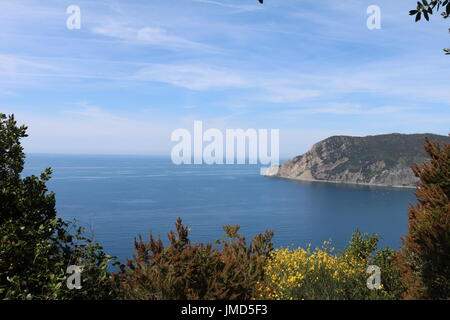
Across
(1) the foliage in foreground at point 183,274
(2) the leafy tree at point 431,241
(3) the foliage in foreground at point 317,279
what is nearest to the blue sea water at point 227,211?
(3) the foliage in foreground at point 317,279

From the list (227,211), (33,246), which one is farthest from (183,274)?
(227,211)

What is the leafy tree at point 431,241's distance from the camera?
1205cm

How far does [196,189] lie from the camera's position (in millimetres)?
169500

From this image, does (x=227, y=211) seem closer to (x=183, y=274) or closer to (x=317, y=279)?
(x=317, y=279)

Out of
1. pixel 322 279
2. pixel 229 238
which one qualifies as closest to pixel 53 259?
pixel 229 238

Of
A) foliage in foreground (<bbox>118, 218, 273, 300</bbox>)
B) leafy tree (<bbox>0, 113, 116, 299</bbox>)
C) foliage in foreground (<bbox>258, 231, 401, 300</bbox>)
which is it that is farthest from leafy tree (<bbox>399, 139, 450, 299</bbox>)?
leafy tree (<bbox>0, 113, 116, 299</bbox>)

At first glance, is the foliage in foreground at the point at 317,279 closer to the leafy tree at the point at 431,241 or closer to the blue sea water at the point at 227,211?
the leafy tree at the point at 431,241

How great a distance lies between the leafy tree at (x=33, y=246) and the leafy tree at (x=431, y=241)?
9.84 meters

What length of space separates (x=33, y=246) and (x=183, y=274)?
9.17 ft

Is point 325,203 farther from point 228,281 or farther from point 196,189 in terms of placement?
point 228,281

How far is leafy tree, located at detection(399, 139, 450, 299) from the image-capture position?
12.1 metres

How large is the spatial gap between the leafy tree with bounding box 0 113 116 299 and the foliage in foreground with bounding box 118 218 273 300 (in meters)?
0.68

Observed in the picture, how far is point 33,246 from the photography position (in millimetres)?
7004
